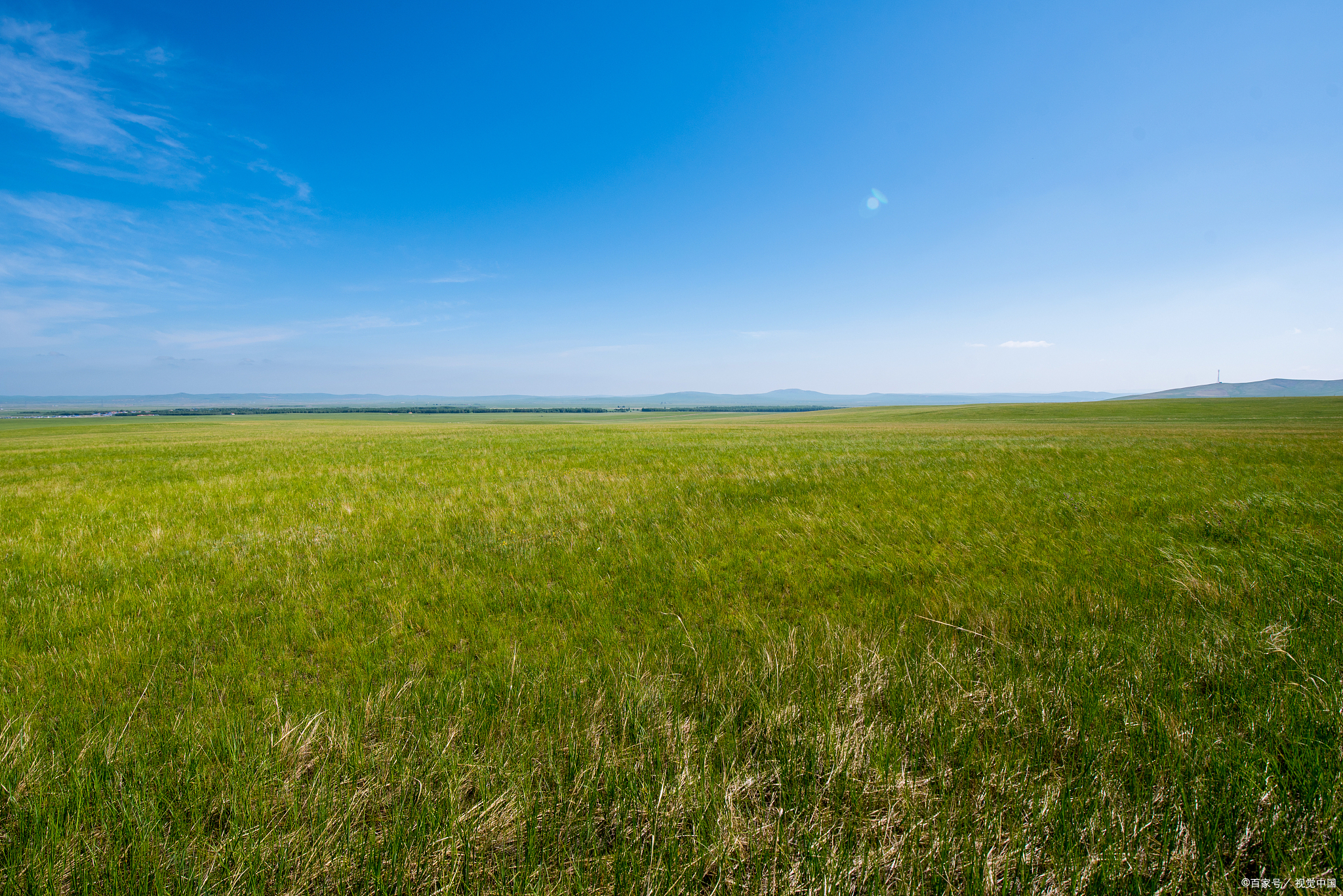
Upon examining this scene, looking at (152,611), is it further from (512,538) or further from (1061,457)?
(1061,457)

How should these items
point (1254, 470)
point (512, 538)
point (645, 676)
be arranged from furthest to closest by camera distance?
point (1254, 470), point (512, 538), point (645, 676)

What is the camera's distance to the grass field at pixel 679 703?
1971 mm

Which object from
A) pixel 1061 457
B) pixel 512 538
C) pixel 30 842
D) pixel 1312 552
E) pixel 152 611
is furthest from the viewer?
pixel 1061 457

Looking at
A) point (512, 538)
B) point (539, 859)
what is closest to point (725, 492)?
point (512, 538)

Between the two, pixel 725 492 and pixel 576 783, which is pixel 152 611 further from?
pixel 725 492

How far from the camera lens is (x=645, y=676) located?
11.7 feet

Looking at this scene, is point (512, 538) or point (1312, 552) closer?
point (1312, 552)

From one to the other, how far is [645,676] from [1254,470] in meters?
18.4

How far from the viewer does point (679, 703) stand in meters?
3.23

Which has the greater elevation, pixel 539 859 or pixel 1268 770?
pixel 1268 770

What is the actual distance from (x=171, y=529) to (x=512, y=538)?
20.4 ft

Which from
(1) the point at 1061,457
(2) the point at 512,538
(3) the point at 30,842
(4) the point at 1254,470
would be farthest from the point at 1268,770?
(1) the point at 1061,457

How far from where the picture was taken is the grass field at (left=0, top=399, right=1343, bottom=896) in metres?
1.97

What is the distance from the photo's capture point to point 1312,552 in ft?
19.7
